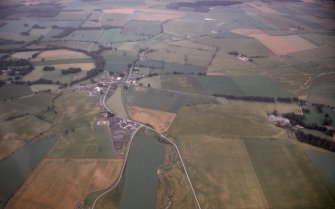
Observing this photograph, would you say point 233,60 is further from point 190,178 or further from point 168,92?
point 190,178

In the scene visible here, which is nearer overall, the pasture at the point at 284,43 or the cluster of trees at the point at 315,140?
the cluster of trees at the point at 315,140

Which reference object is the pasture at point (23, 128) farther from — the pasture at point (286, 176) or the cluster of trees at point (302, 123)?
the cluster of trees at point (302, 123)

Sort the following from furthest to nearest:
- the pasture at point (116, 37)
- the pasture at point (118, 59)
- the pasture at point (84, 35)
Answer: the pasture at point (84, 35), the pasture at point (116, 37), the pasture at point (118, 59)

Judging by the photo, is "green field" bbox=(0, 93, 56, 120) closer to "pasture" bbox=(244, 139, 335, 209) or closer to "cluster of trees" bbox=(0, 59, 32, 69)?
"cluster of trees" bbox=(0, 59, 32, 69)

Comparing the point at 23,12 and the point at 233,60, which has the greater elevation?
the point at 23,12

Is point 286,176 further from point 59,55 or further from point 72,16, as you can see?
point 72,16

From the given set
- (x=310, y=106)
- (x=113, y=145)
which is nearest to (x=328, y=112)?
(x=310, y=106)

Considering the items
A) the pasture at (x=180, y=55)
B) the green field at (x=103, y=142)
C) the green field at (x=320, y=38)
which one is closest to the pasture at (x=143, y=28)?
the pasture at (x=180, y=55)
